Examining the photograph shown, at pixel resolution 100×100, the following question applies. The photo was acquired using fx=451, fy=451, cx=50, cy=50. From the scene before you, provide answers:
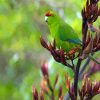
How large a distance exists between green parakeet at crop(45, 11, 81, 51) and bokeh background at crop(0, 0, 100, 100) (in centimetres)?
83

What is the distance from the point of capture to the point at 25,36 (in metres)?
6.40

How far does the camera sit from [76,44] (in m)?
2.25

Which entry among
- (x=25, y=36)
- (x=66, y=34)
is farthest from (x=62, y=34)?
(x=25, y=36)

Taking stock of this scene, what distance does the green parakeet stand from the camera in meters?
2.29

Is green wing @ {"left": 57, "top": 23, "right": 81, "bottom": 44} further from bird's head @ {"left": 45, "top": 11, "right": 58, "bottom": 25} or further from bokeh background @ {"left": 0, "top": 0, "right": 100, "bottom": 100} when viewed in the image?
bokeh background @ {"left": 0, "top": 0, "right": 100, "bottom": 100}

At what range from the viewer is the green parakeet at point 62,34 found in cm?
229

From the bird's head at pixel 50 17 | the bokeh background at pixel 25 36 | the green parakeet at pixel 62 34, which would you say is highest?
the bird's head at pixel 50 17

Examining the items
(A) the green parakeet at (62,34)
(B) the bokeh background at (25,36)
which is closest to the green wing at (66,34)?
(A) the green parakeet at (62,34)

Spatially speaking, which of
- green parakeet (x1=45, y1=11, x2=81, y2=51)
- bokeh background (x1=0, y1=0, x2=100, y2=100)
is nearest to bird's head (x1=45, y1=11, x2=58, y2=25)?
green parakeet (x1=45, y1=11, x2=81, y2=51)

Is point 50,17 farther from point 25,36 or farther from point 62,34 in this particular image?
point 25,36

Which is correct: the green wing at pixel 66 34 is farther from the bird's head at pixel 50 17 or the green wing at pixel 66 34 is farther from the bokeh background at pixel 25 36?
the bokeh background at pixel 25 36

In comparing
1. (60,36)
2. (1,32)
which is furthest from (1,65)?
(60,36)

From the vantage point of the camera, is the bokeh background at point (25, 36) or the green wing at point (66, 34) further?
the bokeh background at point (25, 36)

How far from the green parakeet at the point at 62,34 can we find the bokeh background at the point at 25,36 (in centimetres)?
83
